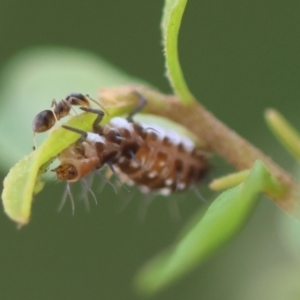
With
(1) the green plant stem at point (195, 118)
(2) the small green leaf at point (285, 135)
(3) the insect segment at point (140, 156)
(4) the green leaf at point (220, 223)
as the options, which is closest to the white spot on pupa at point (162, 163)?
(3) the insect segment at point (140, 156)

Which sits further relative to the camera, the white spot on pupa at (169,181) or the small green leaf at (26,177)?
the white spot on pupa at (169,181)

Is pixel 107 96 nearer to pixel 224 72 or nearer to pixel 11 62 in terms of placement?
pixel 11 62

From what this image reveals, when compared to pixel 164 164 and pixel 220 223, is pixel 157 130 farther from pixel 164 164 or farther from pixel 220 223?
pixel 220 223

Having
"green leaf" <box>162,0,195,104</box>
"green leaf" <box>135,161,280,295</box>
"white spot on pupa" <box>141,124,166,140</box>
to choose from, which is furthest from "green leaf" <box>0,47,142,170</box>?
"green leaf" <box>135,161,280,295</box>

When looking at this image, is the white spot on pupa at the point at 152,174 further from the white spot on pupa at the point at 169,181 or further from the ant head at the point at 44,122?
the ant head at the point at 44,122

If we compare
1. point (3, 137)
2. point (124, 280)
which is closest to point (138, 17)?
point (124, 280)

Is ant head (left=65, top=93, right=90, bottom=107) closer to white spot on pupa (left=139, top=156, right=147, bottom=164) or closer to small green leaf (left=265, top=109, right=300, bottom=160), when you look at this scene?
white spot on pupa (left=139, top=156, right=147, bottom=164)
